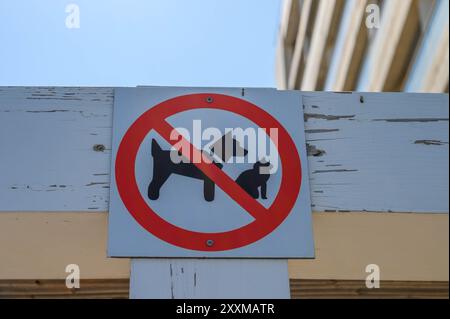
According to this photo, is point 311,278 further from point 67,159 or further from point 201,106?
point 67,159

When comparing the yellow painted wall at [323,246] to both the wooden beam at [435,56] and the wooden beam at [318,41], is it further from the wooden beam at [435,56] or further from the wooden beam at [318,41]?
the wooden beam at [318,41]

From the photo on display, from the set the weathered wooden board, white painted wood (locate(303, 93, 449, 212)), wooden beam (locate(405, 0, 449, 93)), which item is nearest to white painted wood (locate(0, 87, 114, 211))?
the weathered wooden board

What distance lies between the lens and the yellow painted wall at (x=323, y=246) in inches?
57.8

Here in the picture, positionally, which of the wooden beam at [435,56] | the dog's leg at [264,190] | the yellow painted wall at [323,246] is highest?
the wooden beam at [435,56]

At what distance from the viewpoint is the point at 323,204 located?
1.53 meters

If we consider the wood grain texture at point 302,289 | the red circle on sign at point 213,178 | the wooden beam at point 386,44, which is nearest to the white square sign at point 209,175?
the red circle on sign at point 213,178

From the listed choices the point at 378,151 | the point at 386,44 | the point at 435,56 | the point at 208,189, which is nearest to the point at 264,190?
the point at 208,189

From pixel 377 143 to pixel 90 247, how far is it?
2.56 ft

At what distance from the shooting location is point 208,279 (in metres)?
1.37

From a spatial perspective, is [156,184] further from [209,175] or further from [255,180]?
[255,180]

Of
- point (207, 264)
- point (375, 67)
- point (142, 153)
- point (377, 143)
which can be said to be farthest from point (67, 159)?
point (375, 67)

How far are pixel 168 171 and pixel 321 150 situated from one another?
1.34 feet

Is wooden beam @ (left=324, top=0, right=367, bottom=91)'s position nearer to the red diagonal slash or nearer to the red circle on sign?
the red circle on sign

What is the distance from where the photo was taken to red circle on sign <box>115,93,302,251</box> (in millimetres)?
1420
